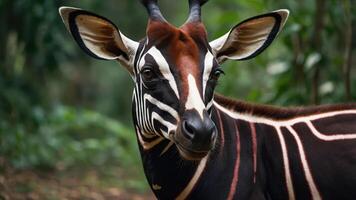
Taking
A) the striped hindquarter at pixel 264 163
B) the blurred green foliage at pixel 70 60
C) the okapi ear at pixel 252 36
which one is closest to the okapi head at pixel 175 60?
the okapi ear at pixel 252 36

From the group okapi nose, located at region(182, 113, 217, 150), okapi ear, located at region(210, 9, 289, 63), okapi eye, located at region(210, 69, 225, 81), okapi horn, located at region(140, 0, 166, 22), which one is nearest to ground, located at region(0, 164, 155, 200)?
okapi horn, located at region(140, 0, 166, 22)

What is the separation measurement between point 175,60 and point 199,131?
1.94 feet

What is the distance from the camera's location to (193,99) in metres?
4.50

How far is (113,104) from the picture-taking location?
58.9 feet

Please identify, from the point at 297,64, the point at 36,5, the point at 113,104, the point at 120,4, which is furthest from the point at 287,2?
the point at 113,104

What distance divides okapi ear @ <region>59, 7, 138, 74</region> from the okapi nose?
90cm

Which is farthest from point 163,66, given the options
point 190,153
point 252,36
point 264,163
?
point 264,163

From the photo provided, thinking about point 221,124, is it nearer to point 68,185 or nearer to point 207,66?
point 207,66

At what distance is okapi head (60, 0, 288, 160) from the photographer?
4465mm

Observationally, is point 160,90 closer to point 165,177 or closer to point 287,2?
point 165,177

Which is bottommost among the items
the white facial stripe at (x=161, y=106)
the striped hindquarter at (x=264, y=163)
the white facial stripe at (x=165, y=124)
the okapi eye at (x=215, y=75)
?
the striped hindquarter at (x=264, y=163)

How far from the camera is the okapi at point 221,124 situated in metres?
4.73

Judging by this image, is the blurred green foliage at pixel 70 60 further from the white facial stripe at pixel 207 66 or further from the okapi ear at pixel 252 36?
the white facial stripe at pixel 207 66

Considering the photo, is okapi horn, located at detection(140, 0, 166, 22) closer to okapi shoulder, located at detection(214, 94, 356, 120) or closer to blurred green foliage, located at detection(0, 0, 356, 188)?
okapi shoulder, located at detection(214, 94, 356, 120)
